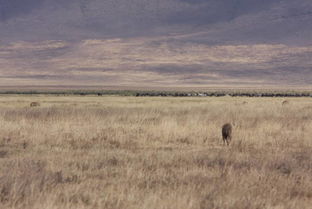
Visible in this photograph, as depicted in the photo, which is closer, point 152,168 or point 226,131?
point 152,168

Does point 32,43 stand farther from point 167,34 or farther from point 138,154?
point 138,154

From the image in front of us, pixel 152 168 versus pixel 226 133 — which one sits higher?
pixel 226 133

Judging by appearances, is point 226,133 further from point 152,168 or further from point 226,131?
point 152,168

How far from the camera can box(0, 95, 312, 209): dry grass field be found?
23.9ft

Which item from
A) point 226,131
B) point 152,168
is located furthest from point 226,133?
point 152,168

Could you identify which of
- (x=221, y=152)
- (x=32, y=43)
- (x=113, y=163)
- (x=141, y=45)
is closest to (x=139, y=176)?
(x=113, y=163)

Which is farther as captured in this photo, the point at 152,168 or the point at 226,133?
the point at 226,133

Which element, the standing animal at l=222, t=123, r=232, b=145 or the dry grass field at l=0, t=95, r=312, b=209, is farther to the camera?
the standing animal at l=222, t=123, r=232, b=145

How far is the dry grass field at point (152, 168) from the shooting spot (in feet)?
23.9

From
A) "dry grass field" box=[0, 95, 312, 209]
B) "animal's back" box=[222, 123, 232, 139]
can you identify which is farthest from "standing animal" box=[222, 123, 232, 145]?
"dry grass field" box=[0, 95, 312, 209]

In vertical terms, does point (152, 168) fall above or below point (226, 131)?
below

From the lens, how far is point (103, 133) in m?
Result: 14.8

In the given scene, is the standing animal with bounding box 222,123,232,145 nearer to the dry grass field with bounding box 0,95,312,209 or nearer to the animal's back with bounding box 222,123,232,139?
the animal's back with bounding box 222,123,232,139

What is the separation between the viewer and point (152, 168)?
9.39m
